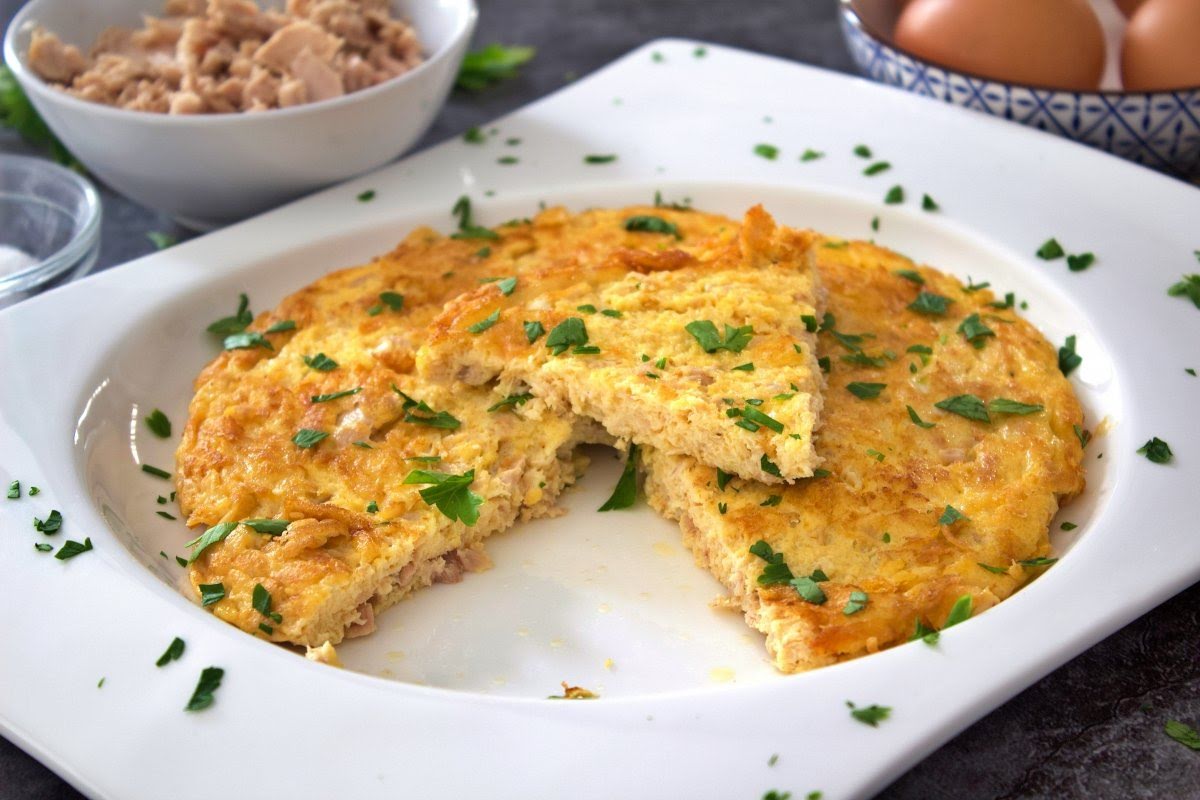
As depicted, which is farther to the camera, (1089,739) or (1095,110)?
(1095,110)

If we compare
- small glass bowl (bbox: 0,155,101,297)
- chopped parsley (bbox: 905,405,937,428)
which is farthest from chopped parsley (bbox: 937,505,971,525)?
small glass bowl (bbox: 0,155,101,297)

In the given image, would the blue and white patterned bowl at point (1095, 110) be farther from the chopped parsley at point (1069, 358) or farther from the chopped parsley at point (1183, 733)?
the chopped parsley at point (1183, 733)

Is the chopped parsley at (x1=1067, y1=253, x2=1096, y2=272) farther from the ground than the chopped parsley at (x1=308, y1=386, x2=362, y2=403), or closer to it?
farther from the ground

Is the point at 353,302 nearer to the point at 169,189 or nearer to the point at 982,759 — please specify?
the point at 169,189

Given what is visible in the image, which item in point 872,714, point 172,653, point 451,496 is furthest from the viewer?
point 451,496

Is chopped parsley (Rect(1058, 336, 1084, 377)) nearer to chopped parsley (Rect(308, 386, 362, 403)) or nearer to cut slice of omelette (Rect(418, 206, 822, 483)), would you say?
cut slice of omelette (Rect(418, 206, 822, 483))

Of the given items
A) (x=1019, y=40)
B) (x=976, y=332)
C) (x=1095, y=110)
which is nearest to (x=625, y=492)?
Result: (x=976, y=332)

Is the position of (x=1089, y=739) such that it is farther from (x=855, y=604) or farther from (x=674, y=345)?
(x=674, y=345)
